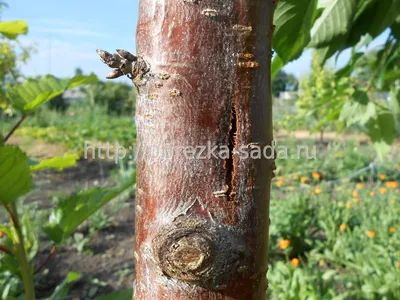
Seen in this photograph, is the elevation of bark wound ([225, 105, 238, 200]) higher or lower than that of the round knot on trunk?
higher

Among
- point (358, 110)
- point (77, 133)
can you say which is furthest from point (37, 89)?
point (77, 133)

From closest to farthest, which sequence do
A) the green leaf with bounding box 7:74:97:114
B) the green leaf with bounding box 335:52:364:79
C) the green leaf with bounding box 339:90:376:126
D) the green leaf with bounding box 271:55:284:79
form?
the green leaf with bounding box 271:55:284:79, the green leaf with bounding box 7:74:97:114, the green leaf with bounding box 335:52:364:79, the green leaf with bounding box 339:90:376:126

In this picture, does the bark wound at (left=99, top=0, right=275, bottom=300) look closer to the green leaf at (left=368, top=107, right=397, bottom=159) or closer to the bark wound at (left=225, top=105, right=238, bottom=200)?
the bark wound at (left=225, top=105, right=238, bottom=200)

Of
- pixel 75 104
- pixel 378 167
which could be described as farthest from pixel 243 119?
pixel 75 104

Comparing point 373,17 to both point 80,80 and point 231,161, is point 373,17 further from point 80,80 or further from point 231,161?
point 231,161

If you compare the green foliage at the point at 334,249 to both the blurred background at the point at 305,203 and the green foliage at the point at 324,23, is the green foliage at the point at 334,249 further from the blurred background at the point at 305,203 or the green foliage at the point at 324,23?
the green foliage at the point at 324,23

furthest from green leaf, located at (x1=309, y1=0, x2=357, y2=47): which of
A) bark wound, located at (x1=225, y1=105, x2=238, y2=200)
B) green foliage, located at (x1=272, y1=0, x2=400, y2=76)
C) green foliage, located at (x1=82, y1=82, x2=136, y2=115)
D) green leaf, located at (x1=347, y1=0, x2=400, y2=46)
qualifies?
green foliage, located at (x1=82, y1=82, x2=136, y2=115)

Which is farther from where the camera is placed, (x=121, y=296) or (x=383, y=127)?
(x=383, y=127)
